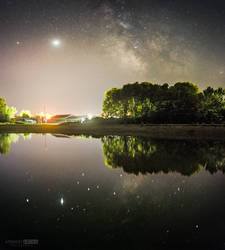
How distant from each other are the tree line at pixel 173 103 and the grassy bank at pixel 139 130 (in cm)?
556

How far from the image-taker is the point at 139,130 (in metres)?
36.4

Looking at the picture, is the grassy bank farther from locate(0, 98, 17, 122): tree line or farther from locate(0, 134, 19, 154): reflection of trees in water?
locate(0, 98, 17, 122): tree line

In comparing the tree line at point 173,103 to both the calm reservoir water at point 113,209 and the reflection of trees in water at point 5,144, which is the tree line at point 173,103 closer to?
the reflection of trees in water at point 5,144

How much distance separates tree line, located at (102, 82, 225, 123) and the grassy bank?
5.56 m

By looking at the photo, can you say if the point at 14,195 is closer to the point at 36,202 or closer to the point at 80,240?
the point at 36,202

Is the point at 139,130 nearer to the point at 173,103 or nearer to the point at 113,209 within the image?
the point at 173,103

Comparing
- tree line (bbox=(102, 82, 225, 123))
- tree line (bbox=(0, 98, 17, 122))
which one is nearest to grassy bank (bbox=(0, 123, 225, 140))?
tree line (bbox=(102, 82, 225, 123))

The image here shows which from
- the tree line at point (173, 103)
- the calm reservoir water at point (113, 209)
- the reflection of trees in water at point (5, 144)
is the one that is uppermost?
the tree line at point (173, 103)

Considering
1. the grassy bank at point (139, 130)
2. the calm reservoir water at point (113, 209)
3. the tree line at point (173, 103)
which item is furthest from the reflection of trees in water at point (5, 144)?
the tree line at point (173, 103)

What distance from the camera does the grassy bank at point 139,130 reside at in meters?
29.6

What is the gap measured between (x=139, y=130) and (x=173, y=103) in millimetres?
11297

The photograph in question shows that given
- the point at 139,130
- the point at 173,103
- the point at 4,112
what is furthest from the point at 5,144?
the point at 4,112

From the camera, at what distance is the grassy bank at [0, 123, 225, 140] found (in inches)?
1166

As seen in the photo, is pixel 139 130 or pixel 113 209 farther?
pixel 139 130
